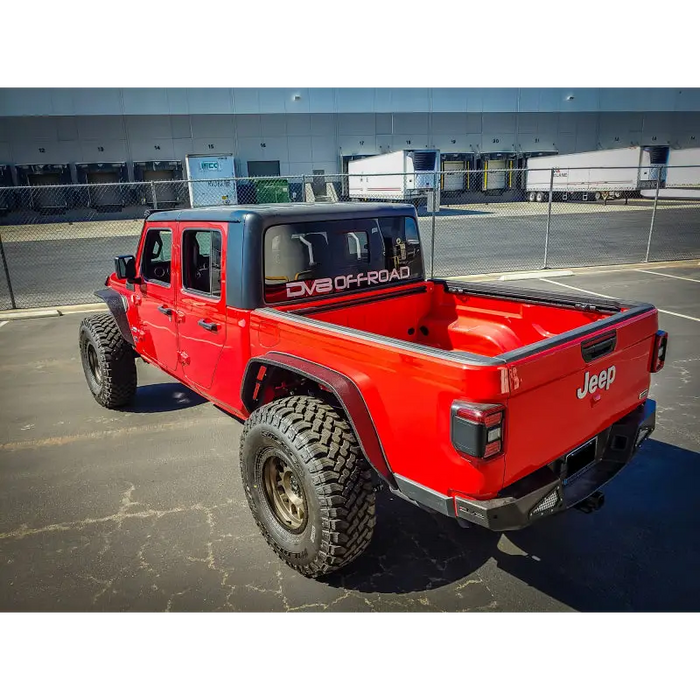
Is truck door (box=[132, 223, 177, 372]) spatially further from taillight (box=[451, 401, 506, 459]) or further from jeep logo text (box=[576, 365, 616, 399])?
jeep logo text (box=[576, 365, 616, 399])

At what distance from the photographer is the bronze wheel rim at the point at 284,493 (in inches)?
123

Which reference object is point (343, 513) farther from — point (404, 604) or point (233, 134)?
point (233, 134)

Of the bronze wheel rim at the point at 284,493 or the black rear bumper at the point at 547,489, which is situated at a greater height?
the black rear bumper at the point at 547,489

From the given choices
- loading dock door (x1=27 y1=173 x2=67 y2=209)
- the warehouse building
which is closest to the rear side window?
loading dock door (x1=27 y1=173 x2=67 y2=209)

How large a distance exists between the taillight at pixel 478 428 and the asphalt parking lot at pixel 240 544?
3.48ft

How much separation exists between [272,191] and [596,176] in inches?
854

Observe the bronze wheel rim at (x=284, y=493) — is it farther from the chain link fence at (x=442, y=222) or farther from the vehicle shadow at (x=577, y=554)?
the chain link fence at (x=442, y=222)

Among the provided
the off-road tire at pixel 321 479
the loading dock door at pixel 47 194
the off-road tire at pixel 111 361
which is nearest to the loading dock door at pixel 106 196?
the loading dock door at pixel 47 194

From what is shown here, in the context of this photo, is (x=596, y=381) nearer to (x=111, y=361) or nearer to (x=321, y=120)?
(x=111, y=361)

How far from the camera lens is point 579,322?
12.1 feet

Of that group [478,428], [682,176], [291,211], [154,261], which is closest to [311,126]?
[682,176]

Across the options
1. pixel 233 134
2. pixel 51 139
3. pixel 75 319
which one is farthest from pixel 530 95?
pixel 75 319

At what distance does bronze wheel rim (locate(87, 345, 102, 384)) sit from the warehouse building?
3205 centimetres

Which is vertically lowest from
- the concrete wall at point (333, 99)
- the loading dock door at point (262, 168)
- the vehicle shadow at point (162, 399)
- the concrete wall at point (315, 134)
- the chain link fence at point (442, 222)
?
the vehicle shadow at point (162, 399)
